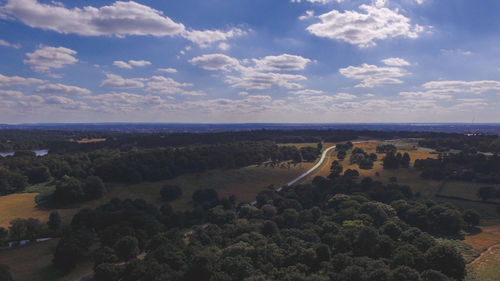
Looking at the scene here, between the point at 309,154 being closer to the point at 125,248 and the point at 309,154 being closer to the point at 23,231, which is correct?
the point at 125,248

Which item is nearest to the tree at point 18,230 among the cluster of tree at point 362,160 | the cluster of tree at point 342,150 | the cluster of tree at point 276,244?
the cluster of tree at point 276,244

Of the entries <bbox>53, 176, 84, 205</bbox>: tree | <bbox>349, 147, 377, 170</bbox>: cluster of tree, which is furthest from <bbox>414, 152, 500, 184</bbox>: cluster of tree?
<bbox>53, 176, 84, 205</bbox>: tree

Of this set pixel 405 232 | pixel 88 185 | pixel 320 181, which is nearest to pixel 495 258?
pixel 405 232

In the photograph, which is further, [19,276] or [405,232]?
[405,232]

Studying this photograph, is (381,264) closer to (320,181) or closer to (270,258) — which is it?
(270,258)

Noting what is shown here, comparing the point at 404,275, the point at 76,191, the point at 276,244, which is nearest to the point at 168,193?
the point at 76,191

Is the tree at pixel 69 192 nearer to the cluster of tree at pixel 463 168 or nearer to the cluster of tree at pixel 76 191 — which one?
the cluster of tree at pixel 76 191

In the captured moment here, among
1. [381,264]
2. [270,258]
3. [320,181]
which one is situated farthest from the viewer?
[320,181]

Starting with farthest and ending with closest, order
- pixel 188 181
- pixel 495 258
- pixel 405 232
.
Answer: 1. pixel 188 181
2. pixel 405 232
3. pixel 495 258
